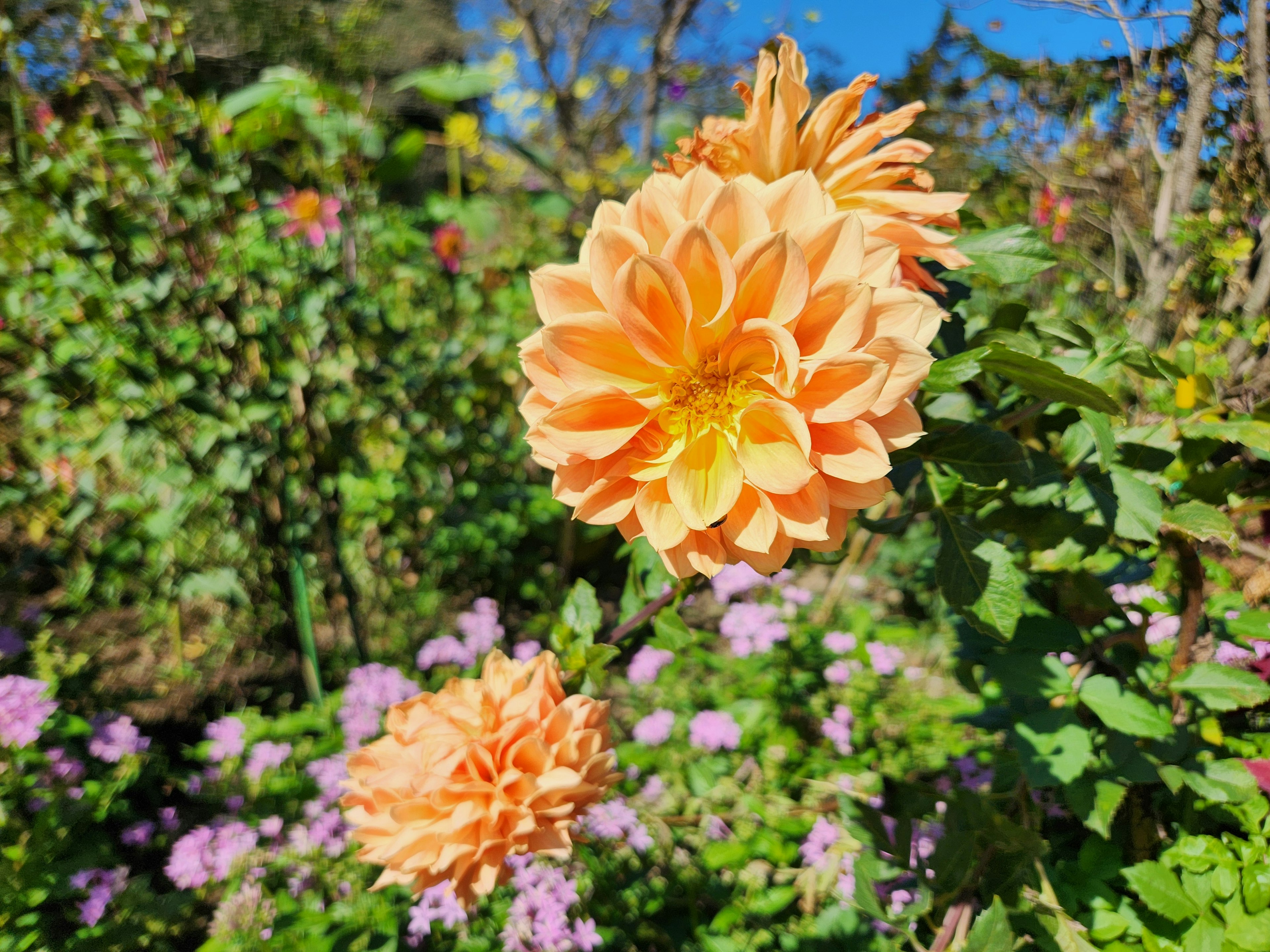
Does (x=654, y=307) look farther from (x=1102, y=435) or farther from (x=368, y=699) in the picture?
(x=368, y=699)

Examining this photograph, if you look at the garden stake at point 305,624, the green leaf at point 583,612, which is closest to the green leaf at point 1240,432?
the green leaf at point 583,612

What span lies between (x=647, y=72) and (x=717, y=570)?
5.74 metres

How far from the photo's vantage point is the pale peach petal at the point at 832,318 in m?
0.53

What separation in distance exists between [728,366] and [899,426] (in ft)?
0.52

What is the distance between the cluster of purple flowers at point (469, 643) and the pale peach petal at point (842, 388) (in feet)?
5.34

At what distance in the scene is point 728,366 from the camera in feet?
2.08

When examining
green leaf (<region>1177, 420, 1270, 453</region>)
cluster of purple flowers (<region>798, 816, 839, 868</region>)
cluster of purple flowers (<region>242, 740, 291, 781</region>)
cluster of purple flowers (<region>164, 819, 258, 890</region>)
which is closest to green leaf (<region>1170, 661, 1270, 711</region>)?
green leaf (<region>1177, 420, 1270, 453</region>)

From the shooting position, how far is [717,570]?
0.56m

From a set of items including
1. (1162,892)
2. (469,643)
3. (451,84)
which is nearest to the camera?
(1162,892)

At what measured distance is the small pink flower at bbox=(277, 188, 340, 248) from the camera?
89.0 inches

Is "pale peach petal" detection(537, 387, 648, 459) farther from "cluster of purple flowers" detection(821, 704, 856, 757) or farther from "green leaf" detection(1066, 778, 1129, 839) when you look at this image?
"cluster of purple flowers" detection(821, 704, 856, 757)

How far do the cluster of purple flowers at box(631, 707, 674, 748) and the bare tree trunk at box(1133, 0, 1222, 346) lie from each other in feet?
4.38

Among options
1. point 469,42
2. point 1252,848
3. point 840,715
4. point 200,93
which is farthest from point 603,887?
point 469,42

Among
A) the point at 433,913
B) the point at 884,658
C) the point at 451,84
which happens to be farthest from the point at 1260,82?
the point at 451,84
